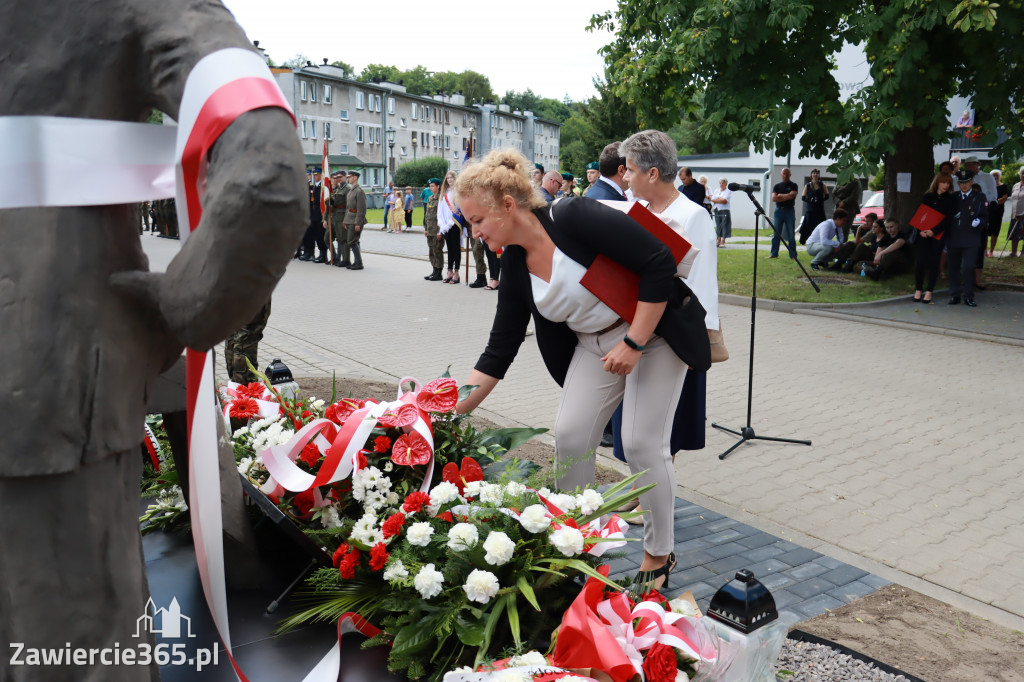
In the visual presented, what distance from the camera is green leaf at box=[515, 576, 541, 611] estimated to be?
2543 mm

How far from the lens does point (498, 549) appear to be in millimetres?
2645

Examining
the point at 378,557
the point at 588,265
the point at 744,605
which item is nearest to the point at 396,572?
the point at 378,557

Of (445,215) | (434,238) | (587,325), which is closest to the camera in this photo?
(587,325)

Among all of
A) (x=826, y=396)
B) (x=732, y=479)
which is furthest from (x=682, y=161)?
(x=732, y=479)

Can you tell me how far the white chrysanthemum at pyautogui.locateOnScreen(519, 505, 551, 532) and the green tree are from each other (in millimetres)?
9869

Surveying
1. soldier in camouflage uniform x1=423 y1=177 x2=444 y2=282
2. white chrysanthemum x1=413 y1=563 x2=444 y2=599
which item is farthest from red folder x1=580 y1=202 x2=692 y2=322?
soldier in camouflage uniform x1=423 y1=177 x2=444 y2=282

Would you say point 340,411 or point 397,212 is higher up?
point 397,212

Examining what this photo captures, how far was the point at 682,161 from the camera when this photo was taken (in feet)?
126

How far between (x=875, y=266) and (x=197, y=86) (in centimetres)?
1492

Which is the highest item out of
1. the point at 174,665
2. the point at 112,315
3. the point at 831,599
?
the point at 112,315

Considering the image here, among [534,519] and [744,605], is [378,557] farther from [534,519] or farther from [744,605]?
[744,605]

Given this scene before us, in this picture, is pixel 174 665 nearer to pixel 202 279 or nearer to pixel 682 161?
pixel 202 279

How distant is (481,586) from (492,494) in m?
0.44

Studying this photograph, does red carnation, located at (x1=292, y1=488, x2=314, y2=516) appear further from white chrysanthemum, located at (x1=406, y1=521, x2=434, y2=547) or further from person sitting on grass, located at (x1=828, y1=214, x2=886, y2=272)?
person sitting on grass, located at (x1=828, y1=214, x2=886, y2=272)
